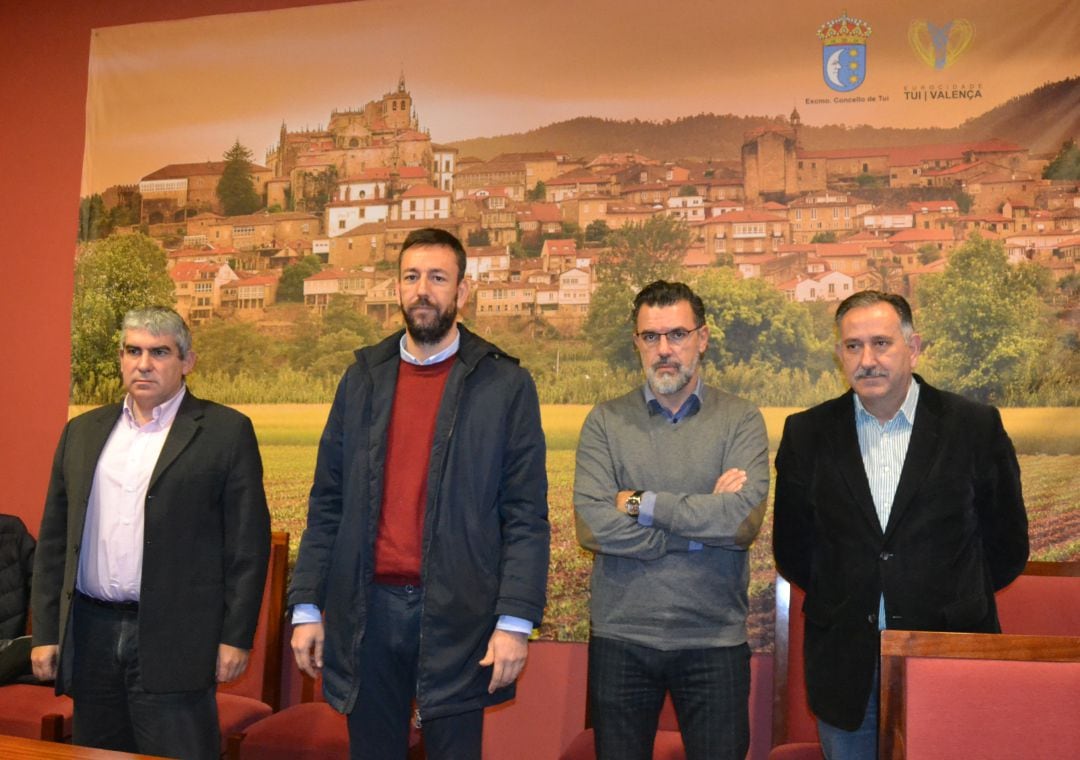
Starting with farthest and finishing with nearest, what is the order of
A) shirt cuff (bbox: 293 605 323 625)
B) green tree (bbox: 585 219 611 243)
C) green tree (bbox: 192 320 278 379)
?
1. green tree (bbox: 192 320 278 379)
2. green tree (bbox: 585 219 611 243)
3. shirt cuff (bbox: 293 605 323 625)

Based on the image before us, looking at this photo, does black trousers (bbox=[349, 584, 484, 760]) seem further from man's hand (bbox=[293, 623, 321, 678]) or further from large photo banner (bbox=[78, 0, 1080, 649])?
large photo banner (bbox=[78, 0, 1080, 649])

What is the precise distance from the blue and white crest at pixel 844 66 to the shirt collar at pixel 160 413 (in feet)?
8.31

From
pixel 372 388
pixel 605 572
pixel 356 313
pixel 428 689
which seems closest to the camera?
pixel 428 689

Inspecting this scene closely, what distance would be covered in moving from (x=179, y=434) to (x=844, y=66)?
104 inches

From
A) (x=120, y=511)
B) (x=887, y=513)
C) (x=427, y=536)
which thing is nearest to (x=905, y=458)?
(x=887, y=513)

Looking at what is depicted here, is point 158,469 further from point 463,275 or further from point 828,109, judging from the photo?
point 828,109

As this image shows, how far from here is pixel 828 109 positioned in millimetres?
3656

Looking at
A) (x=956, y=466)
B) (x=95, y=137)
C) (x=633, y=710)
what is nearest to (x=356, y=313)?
(x=95, y=137)

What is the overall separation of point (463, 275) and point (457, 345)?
0.18 meters

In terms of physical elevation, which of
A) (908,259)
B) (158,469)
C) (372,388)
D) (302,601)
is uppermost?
(908,259)

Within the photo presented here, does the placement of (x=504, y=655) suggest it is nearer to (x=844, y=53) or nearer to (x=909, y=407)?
(x=909, y=407)

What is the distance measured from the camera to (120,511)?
2.68 meters

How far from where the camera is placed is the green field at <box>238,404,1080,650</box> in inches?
134

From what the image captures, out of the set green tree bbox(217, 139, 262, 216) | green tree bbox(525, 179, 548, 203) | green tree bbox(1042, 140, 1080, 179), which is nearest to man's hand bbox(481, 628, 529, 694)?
green tree bbox(525, 179, 548, 203)
